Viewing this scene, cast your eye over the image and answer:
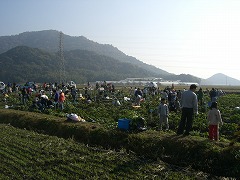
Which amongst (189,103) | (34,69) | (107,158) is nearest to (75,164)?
(107,158)

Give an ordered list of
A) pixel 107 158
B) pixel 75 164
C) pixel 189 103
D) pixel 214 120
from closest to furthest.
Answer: pixel 75 164 → pixel 107 158 → pixel 214 120 → pixel 189 103

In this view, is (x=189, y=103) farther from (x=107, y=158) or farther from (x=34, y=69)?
(x=34, y=69)

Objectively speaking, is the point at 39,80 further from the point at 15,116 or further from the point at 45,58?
the point at 15,116

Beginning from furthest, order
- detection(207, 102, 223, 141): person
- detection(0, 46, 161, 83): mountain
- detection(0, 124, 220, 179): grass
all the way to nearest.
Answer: detection(0, 46, 161, 83): mountain → detection(207, 102, 223, 141): person → detection(0, 124, 220, 179): grass

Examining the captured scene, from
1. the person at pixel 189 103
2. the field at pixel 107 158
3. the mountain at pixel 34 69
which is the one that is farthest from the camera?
the mountain at pixel 34 69

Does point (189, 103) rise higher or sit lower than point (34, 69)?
lower

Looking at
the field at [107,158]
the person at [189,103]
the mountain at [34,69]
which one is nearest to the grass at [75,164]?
the field at [107,158]

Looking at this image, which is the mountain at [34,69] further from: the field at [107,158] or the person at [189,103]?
the person at [189,103]

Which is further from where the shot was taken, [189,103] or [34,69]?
[34,69]

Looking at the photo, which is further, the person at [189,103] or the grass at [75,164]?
the person at [189,103]

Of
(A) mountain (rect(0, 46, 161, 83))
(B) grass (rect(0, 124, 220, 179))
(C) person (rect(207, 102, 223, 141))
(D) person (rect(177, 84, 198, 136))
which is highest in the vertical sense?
(A) mountain (rect(0, 46, 161, 83))

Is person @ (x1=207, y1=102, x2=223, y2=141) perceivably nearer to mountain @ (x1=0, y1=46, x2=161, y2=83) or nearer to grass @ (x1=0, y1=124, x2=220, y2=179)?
grass @ (x1=0, y1=124, x2=220, y2=179)

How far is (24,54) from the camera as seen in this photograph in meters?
175

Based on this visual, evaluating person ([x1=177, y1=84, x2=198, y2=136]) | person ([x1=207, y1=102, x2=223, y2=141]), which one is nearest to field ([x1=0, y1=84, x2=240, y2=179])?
person ([x1=207, y1=102, x2=223, y2=141])
